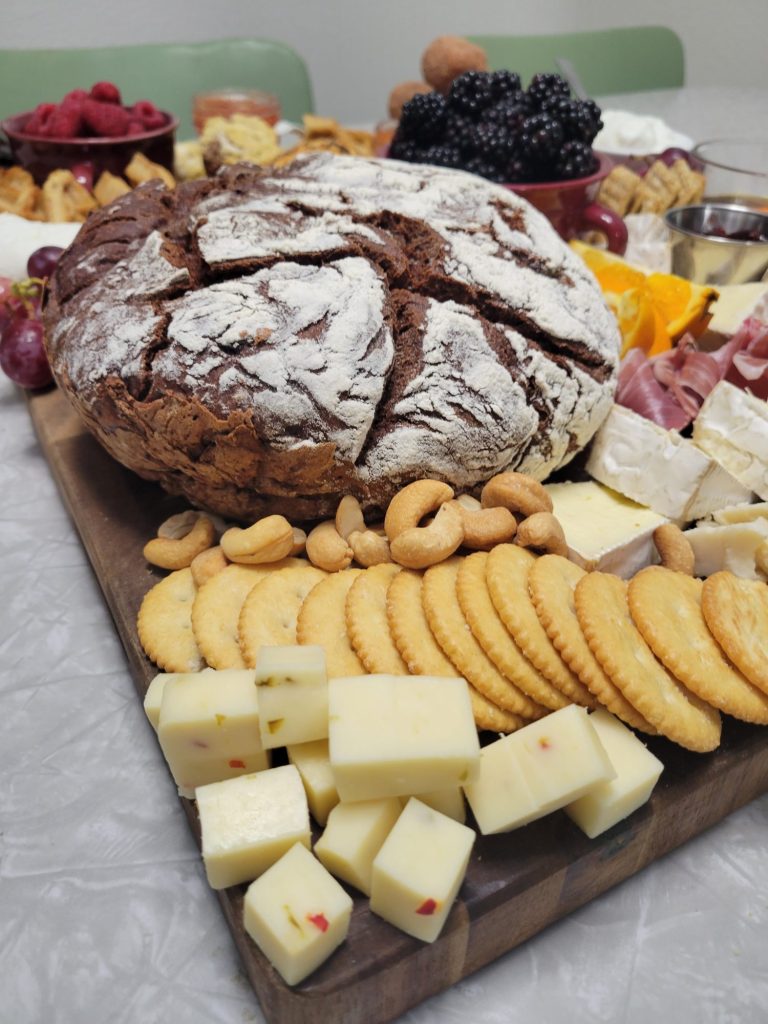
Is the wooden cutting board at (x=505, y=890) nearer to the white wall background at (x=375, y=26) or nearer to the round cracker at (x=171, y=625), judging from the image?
the round cracker at (x=171, y=625)

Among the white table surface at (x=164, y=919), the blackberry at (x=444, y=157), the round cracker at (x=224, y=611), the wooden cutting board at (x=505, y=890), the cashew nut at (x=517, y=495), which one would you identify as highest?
the blackberry at (x=444, y=157)

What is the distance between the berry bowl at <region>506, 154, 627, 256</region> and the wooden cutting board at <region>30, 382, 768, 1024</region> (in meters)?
1.32

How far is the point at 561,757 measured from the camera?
2.61 ft

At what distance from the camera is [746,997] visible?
821 millimetres

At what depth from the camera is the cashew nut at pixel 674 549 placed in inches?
43.9

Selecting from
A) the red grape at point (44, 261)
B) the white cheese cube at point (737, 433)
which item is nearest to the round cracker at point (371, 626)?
the white cheese cube at point (737, 433)

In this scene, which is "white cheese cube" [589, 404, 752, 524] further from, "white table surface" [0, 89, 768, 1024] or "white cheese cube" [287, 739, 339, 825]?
"white cheese cube" [287, 739, 339, 825]

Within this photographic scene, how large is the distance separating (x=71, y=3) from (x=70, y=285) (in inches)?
130

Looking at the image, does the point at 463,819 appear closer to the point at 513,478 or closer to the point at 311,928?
the point at 311,928

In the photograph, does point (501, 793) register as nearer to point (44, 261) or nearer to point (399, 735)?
point (399, 735)

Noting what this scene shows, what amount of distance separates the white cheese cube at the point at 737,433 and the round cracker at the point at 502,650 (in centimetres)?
53

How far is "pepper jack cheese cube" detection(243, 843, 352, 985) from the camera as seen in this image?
70 centimetres

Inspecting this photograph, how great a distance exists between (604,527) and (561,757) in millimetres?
451

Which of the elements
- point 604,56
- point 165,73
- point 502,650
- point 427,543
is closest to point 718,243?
point 427,543
